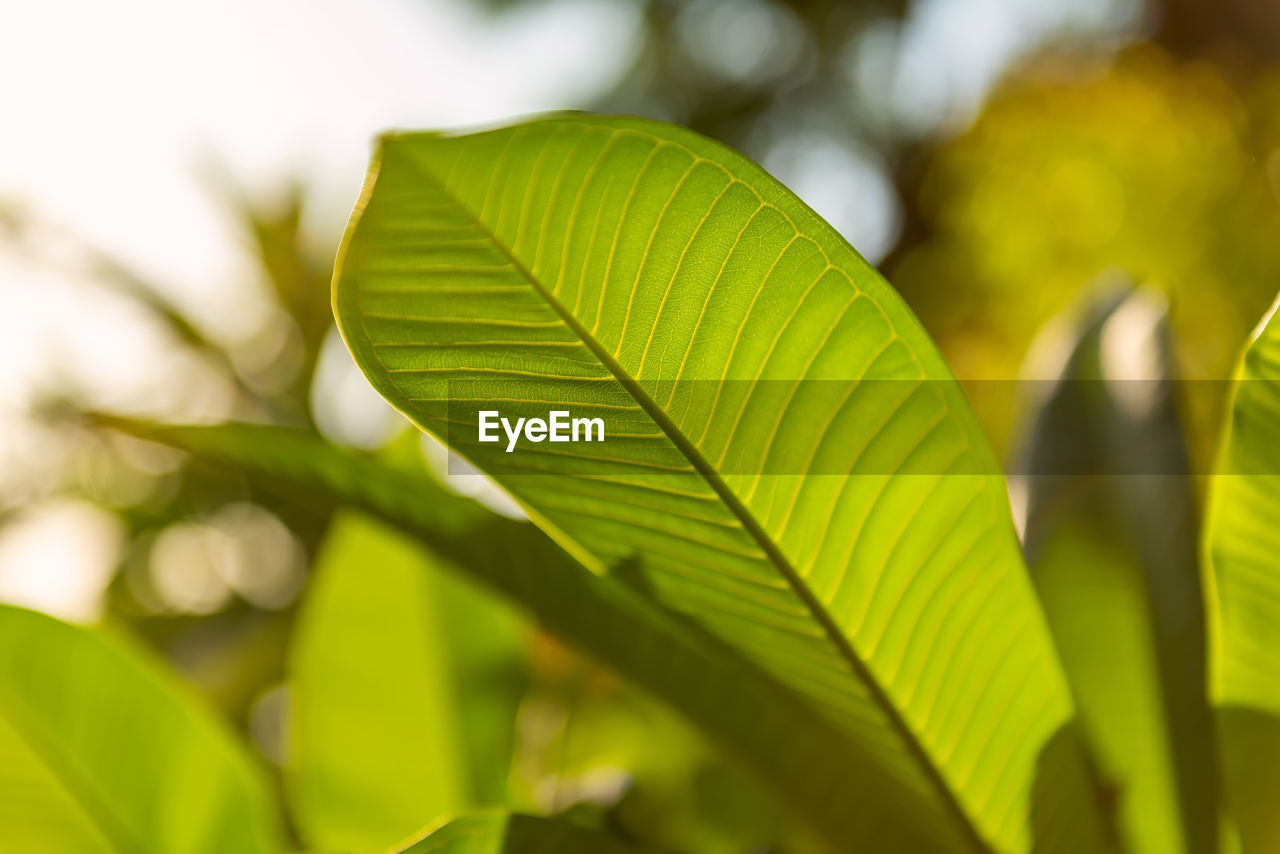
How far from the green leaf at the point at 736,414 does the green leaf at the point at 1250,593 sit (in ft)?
0.16

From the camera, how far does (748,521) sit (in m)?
0.25

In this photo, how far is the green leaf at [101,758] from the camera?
38cm

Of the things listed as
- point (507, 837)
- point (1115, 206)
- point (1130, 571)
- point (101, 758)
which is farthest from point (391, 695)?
point (1115, 206)

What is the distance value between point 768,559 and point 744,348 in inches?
2.5

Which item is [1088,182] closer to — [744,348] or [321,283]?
Answer: [321,283]

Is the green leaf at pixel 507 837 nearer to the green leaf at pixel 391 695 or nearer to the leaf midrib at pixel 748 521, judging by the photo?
the leaf midrib at pixel 748 521

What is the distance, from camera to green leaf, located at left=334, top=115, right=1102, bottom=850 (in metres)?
0.22

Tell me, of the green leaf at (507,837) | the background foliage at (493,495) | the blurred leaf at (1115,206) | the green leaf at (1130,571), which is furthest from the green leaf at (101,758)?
the blurred leaf at (1115,206)

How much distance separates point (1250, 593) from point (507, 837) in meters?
0.24

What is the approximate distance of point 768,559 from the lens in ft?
0.86

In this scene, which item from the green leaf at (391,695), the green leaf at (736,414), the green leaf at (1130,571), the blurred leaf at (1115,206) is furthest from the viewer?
the blurred leaf at (1115,206)

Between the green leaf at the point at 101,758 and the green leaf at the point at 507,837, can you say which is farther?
the green leaf at the point at 101,758

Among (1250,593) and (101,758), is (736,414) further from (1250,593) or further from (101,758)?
(101,758)

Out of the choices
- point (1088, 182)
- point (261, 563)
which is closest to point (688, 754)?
point (261, 563)
